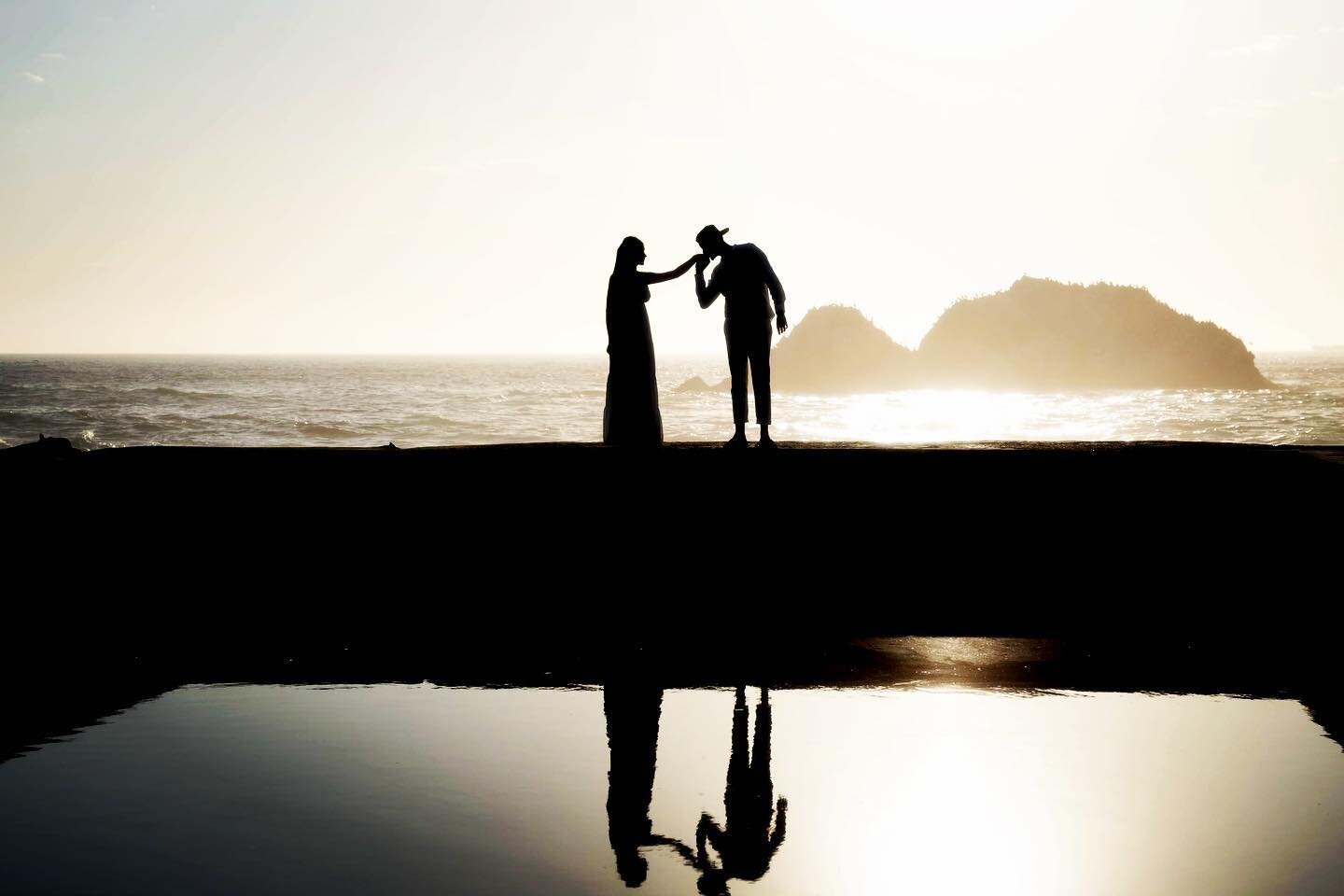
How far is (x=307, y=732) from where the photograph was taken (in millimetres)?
5109

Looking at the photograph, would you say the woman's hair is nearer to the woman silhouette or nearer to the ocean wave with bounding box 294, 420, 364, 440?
Result: the woman silhouette

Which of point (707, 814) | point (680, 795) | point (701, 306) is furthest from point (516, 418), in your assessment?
point (707, 814)

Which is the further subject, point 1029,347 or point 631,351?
point 1029,347

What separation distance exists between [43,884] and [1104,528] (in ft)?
23.2

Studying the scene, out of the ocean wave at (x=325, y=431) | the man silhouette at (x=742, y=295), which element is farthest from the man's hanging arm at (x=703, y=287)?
the ocean wave at (x=325, y=431)

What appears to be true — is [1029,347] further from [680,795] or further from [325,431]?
[680,795]

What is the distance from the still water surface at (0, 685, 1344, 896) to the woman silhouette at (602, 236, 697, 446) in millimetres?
4160

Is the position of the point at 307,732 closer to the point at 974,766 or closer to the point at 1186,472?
the point at 974,766

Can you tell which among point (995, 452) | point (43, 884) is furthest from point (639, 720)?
point (995, 452)

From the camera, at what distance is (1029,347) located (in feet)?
455

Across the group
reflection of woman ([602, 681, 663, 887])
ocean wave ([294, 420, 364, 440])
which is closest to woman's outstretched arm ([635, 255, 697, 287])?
reflection of woman ([602, 681, 663, 887])

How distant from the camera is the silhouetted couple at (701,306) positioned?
8938mm

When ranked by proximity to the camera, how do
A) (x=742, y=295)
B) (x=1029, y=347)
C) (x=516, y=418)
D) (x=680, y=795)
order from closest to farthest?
(x=680, y=795) < (x=742, y=295) < (x=516, y=418) < (x=1029, y=347)

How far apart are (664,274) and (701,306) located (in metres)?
0.64
